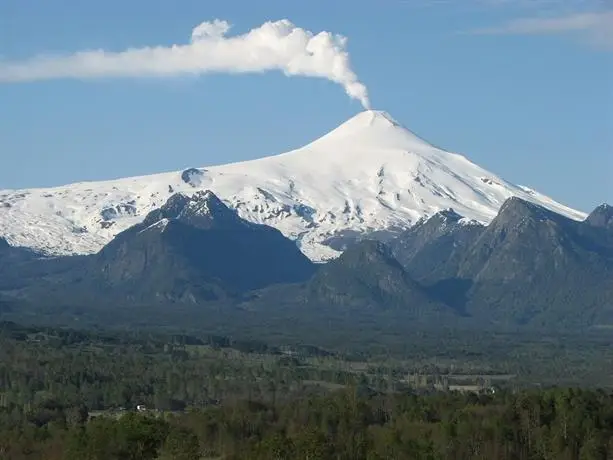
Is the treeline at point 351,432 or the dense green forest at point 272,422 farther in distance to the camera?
the dense green forest at point 272,422

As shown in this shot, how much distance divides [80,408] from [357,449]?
42.5 metres

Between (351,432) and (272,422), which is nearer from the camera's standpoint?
(351,432)

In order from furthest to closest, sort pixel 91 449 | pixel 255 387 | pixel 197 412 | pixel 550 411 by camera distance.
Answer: pixel 255 387 < pixel 197 412 < pixel 550 411 < pixel 91 449

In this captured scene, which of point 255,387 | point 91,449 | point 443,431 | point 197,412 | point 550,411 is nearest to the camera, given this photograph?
point 91,449

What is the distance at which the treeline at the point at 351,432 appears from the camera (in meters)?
105

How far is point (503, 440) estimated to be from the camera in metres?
116

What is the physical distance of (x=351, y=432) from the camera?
121 meters

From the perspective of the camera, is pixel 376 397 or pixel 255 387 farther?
pixel 255 387

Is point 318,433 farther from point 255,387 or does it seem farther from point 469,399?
point 255,387

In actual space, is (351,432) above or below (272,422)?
below

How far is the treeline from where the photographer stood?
4141 inches

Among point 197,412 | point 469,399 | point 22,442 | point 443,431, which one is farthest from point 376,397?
point 22,442

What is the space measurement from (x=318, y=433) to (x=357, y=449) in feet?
9.65

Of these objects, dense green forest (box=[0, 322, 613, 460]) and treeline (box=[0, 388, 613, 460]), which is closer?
treeline (box=[0, 388, 613, 460])
